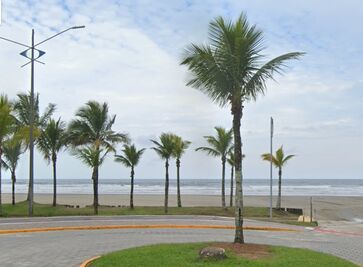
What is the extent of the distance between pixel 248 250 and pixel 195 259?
1758mm

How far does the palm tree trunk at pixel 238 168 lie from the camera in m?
12.8

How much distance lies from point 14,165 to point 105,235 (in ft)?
70.0

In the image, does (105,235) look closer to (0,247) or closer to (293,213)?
(0,247)

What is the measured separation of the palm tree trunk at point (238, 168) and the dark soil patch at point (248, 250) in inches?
16.4

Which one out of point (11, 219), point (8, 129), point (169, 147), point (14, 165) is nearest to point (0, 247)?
point (11, 219)

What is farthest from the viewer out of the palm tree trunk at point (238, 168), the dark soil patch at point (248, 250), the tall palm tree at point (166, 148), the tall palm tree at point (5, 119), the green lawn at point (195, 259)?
the tall palm tree at point (166, 148)

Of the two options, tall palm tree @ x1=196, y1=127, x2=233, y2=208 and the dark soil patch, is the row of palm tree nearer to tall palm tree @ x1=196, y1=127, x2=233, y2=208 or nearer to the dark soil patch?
tall palm tree @ x1=196, y1=127, x2=233, y2=208

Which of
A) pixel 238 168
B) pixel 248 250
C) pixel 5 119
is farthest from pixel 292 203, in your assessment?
pixel 248 250

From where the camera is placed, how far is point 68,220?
22.0 meters

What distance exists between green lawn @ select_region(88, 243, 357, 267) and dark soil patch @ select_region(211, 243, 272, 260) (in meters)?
0.11

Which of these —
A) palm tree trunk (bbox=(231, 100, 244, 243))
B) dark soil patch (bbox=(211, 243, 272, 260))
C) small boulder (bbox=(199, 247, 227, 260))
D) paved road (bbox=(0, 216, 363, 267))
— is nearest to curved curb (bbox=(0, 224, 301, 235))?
paved road (bbox=(0, 216, 363, 267))

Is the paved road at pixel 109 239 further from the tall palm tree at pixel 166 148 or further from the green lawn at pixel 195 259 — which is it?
the tall palm tree at pixel 166 148

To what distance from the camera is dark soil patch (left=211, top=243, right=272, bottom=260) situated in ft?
37.1

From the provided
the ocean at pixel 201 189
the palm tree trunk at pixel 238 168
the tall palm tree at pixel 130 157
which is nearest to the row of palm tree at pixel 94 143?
the tall palm tree at pixel 130 157
